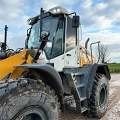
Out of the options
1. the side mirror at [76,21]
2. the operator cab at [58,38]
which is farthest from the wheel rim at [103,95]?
the side mirror at [76,21]

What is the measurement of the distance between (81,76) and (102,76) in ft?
3.06

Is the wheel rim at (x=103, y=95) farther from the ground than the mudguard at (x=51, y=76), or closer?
closer

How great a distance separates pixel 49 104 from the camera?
3625 mm

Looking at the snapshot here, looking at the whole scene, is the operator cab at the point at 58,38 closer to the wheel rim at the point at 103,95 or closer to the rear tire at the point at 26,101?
the rear tire at the point at 26,101

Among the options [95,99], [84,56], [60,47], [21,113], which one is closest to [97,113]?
[95,99]

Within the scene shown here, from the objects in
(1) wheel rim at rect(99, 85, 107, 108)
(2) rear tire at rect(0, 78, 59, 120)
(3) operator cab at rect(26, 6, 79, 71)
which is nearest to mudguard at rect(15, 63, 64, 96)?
(2) rear tire at rect(0, 78, 59, 120)

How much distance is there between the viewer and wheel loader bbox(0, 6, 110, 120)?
3.30 m

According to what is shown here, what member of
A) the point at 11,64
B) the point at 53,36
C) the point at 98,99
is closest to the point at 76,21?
the point at 53,36

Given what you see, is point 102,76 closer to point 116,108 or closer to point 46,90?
point 116,108

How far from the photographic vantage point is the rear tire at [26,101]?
3100 millimetres

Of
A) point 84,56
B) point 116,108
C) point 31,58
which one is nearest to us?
point 31,58

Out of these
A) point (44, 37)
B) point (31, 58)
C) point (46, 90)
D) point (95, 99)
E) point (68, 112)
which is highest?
point (44, 37)

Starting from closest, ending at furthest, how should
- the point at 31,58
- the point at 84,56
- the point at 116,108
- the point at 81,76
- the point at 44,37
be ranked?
the point at 44,37, the point at 31,58, the point at 81,76, the point at 84,56, the point at 116,108

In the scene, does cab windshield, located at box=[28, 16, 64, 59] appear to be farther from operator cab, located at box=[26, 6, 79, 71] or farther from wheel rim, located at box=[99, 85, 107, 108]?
wheel rim, located at box=[99, 85, 107, 108]
